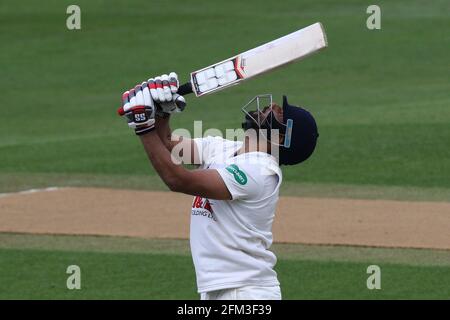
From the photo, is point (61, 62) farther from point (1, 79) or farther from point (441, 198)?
point (441, 198)

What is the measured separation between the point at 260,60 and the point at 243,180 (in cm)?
68

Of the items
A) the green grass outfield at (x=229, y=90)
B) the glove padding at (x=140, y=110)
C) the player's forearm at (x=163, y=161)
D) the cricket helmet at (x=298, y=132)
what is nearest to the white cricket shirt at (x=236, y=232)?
the cricket helmet at (x=298, y=132)

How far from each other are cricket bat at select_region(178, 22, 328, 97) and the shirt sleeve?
0.47 m

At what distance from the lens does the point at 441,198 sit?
49.4ft

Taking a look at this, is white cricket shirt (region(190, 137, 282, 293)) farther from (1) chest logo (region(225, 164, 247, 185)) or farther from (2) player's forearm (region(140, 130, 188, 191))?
(2) player's forearm (region(140, 130, 188, 191))

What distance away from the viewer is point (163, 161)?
6.51m

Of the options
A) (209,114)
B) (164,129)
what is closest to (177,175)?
(164,129)

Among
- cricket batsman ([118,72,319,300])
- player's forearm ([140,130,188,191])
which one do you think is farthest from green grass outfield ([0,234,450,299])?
player's forearm ([140,130,188,191])

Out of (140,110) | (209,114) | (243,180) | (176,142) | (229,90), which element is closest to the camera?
(140,110)

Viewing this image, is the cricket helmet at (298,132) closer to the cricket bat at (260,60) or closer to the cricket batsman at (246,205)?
the cricket batsman at (246,205)

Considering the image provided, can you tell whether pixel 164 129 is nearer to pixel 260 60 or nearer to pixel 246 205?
pixel 246 205

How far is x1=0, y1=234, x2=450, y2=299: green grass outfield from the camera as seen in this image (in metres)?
10.6

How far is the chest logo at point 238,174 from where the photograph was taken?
21.6 feet
